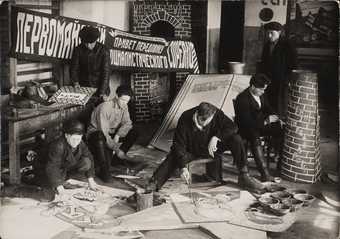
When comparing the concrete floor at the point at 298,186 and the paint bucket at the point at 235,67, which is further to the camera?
the paint bucket at the point at 235,67

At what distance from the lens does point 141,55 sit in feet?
22.8

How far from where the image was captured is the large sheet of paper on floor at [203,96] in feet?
21.4

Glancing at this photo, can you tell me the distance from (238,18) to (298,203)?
3.26m

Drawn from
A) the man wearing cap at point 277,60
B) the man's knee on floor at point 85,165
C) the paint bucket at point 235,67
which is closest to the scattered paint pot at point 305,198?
the man wearing cap at point 277,60

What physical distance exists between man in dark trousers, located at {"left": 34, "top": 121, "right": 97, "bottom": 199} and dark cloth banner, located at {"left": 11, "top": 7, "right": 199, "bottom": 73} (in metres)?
1.22

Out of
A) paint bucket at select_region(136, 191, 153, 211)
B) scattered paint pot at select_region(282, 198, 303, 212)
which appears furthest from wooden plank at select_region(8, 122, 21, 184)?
scattered paint pot at select_region(282, 198, 303, 212)

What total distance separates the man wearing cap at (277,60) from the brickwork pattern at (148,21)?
1.22 m

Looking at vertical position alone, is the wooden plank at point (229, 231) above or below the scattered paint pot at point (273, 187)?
below

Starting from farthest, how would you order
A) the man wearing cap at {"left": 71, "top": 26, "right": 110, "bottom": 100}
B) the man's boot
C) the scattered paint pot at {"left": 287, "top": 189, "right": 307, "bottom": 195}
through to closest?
the man wearing cap at {"left": 71, "top": 26, "right": 110, "bottom": 100}, the man's boot, the scattered paint pot at {"left": 287, "top": 189, "right": 307, "bottom": 195}

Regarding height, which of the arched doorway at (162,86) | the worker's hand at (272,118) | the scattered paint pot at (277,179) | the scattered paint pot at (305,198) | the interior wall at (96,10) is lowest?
the scattered paint pot at (305,198)

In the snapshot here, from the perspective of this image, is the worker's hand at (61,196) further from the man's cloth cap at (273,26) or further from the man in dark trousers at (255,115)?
the man's cloth cap at (273,26)

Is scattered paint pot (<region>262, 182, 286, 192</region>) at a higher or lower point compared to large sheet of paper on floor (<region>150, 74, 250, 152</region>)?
lower

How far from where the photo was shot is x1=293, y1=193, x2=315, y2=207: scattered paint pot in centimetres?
492

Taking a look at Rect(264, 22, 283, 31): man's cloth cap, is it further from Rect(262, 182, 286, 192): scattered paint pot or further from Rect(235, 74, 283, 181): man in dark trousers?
Rect(262, 182, 286, 192): scattered paint pot
